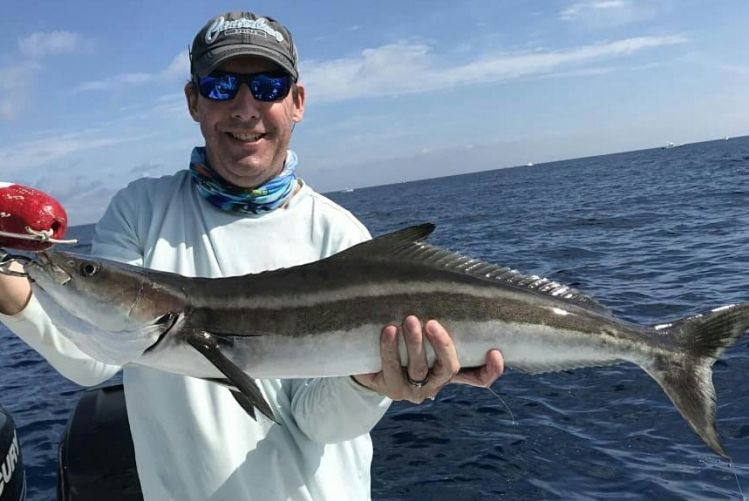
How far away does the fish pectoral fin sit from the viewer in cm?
283

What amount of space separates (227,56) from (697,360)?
3.41 meters

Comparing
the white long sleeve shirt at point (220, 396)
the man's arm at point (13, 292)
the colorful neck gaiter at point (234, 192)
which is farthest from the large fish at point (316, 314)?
the colorful neck gaiter at point (234, 192)

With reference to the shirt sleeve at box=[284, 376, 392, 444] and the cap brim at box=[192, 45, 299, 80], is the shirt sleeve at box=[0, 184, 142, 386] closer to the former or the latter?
the cap brim at box=[192, 45, 299, 80]

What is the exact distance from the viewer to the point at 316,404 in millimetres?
3357

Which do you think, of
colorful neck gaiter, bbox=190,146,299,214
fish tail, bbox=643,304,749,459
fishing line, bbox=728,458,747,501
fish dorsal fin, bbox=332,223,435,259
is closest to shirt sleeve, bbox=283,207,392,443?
fish dorsal fin, bbox=332,223,435,259

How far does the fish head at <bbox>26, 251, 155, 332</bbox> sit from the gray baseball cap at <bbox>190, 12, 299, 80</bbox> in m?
1.38

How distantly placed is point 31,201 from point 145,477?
1.65 meters

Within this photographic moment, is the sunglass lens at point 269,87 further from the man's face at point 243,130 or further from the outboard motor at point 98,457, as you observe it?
the outboard motor at point 98,457

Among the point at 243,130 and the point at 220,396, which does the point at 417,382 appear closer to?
the point at 220,396

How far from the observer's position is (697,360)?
3656 millimetres

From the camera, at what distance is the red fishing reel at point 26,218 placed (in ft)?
8.94

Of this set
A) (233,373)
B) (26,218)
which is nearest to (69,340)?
(26,218)

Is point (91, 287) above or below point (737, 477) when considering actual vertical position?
above

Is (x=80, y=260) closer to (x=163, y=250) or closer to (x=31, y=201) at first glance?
(x=31, y=201)
